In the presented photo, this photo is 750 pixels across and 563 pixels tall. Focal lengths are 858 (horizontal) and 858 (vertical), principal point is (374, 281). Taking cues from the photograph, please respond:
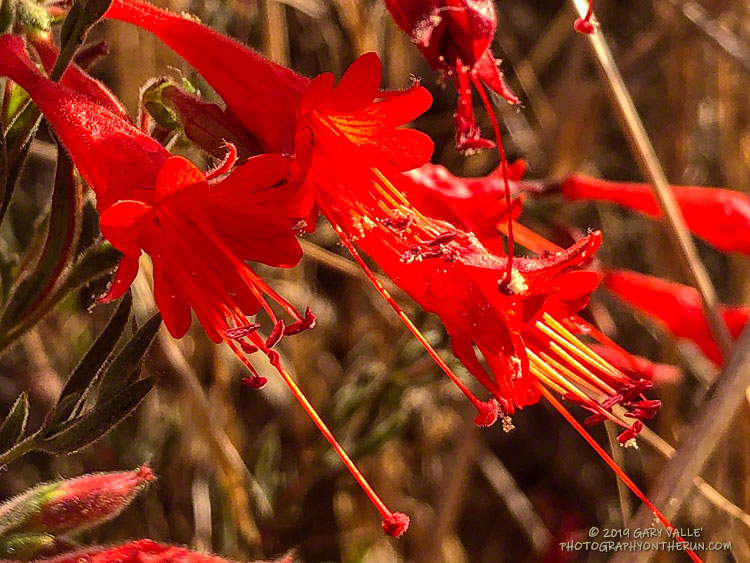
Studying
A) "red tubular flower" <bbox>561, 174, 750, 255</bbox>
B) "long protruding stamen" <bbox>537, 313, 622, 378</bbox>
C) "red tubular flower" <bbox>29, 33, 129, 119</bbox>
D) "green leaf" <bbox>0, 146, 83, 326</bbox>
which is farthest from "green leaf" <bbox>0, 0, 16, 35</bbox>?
"red tubular flower" <bbox>561, 174, 750, 255</bbox>

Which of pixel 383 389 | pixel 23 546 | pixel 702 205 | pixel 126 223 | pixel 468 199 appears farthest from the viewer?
pixel 383 389

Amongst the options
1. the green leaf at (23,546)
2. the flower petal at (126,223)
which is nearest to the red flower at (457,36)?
the flower petal at (126,223)

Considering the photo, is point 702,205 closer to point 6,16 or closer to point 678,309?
point 678,309

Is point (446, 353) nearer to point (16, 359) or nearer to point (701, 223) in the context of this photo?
point (701, 223)

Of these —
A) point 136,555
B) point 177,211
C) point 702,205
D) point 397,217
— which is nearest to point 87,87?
point 177,211

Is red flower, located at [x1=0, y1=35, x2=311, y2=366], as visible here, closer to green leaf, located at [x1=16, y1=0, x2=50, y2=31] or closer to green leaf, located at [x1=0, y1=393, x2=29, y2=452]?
green leaf, located at [x1=16, y1=0, x2=50, y2=31]

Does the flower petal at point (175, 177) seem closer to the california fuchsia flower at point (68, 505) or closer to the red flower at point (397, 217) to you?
the red flower at point (397, 217)
